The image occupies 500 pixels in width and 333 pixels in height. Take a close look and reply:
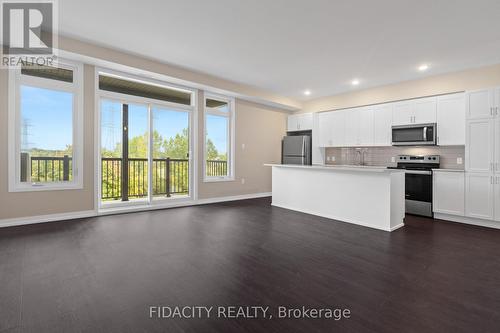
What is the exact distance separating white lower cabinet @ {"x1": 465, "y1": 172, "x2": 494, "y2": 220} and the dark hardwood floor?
0.39 metres

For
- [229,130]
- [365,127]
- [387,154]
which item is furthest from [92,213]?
[387,154]

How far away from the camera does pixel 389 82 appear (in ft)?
17.9

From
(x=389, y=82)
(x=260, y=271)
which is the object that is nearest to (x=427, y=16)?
(x=389, y=82)

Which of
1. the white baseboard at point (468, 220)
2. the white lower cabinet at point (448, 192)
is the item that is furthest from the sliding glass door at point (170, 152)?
the white baseboard at point (468, 220)

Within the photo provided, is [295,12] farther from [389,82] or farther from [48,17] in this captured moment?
[389,82]

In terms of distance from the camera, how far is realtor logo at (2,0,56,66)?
301 cm

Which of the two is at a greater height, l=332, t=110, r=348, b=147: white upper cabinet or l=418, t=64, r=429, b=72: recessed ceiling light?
l=418, t=64, r=429, b=72: recessed ceiling light

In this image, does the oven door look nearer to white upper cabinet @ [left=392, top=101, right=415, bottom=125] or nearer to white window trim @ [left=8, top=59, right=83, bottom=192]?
white upper cabinet @ [left=392, top=101, right=415, bottom=125]

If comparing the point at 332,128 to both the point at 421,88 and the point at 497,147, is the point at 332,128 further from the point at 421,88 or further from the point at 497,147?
the point at 497,147

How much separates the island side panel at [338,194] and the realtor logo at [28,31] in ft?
14.7

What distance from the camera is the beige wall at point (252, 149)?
602 centimetres

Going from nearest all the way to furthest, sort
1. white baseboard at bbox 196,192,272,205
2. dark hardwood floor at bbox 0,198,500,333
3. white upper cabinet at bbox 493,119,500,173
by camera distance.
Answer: dark hardwood floor at bbox 0,198,500,333
white upper cabinet at bbox 493,119,500,173
white baseboard at bbox 196,192,272,205

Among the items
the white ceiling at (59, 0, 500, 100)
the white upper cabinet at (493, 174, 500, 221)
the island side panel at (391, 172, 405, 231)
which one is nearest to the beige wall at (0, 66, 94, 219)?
the white ceiling at (59, 0, 500, 100)

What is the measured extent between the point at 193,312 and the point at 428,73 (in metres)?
5.78
